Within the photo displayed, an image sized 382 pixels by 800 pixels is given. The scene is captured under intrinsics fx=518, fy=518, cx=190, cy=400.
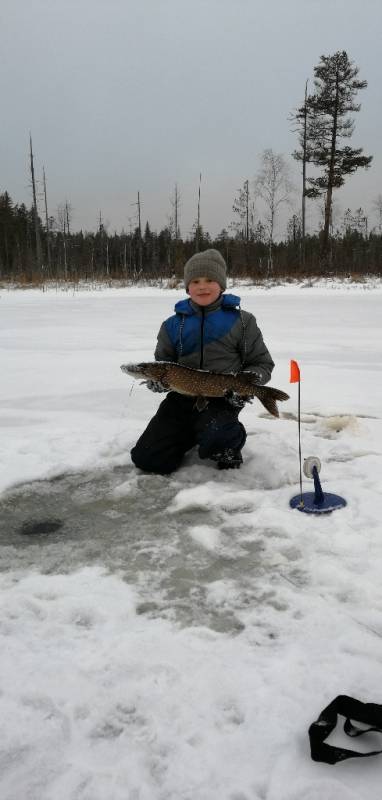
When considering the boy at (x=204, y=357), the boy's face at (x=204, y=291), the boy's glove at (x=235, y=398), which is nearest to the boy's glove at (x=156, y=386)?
the boy at (x=204, y=357)

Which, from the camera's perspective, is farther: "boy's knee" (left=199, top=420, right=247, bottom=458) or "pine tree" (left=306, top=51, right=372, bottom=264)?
"pine tree" (left=306, top=51, right=372, bottom=264)

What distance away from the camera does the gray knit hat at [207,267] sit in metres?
3.50

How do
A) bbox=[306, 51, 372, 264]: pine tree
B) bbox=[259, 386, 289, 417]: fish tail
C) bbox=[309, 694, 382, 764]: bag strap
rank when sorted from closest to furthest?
1. bbox=[309, 694, 382, 764]: bag strap
2. bbox=[259, 386, 289, 417]: fish tail
3. bbox=[306, 51, 372, 264]: pine tree

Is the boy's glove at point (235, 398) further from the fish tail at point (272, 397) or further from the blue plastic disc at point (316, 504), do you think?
the blue plastic disc at point (316, 504)

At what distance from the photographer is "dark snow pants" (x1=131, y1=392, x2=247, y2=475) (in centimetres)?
336

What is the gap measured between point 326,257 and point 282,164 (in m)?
8.36

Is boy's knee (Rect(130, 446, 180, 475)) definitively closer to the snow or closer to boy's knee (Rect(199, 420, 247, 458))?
the snow

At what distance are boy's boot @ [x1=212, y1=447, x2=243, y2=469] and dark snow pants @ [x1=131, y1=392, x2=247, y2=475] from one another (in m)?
0.02

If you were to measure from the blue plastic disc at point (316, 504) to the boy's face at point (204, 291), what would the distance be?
57.9 inches

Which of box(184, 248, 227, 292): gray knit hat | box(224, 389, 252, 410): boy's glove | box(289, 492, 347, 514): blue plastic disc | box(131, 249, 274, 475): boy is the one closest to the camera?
box(289, 492, 347, 514): blue plastic disc

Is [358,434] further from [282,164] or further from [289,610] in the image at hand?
[282,164]

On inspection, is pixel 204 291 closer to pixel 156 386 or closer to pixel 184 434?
pixel 156 386

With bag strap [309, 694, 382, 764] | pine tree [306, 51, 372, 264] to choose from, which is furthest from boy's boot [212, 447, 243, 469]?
pine tree [306, 51, 372, 264]

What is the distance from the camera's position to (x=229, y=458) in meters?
3.39
